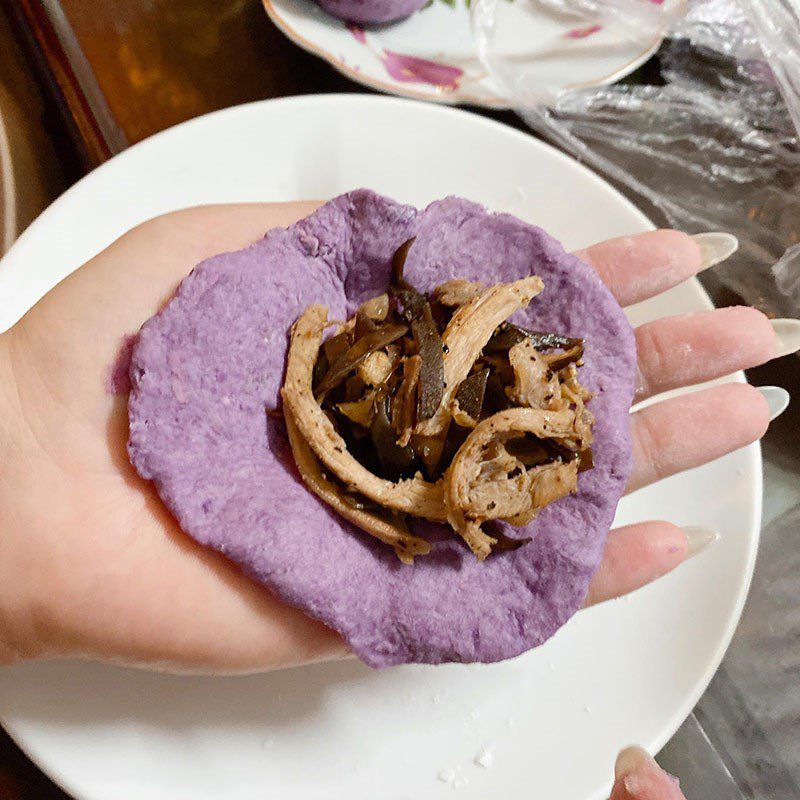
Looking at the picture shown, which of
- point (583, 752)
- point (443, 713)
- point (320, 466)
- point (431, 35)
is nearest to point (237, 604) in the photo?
point (320, 466)

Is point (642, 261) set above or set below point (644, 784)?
above

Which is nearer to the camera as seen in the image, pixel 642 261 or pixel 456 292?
pixel 456 292

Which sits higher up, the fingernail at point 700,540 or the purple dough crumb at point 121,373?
the purple dough crumb at point 121,373

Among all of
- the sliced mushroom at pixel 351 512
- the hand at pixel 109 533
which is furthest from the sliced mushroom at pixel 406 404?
the hand at pixel 109 533

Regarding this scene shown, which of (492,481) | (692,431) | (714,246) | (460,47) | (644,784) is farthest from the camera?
(460,47)

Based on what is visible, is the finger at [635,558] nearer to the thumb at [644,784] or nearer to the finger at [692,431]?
the finger at [692,431]

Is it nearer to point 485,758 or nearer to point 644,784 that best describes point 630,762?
point 644,784

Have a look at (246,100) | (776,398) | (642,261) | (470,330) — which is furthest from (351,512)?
(246,100)

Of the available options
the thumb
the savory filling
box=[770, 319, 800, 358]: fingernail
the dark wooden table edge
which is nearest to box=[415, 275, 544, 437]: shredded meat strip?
the savory filling
